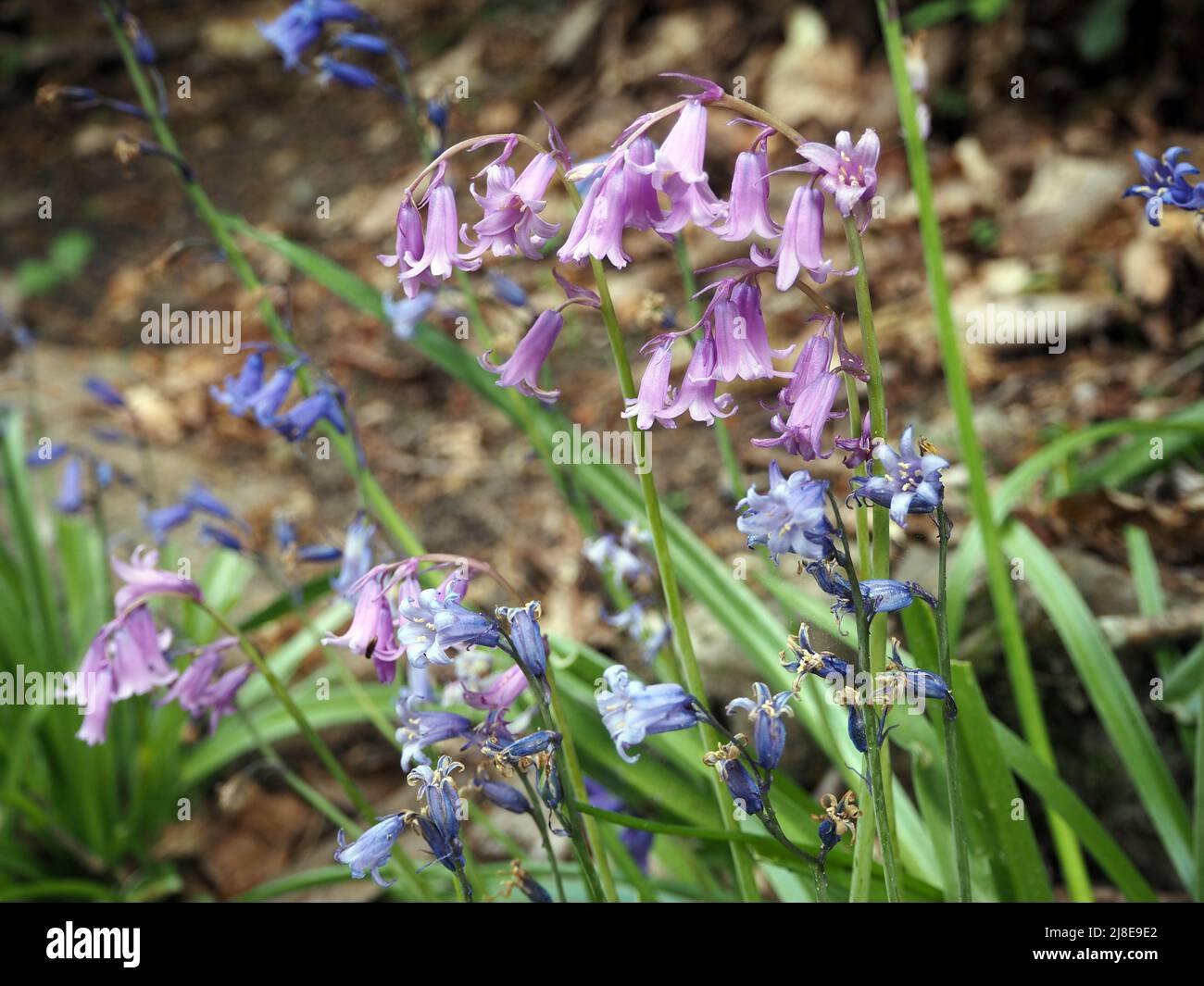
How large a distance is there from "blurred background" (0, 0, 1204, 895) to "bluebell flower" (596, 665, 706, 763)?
91cm

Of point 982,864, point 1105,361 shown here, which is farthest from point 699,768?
point 1105,361

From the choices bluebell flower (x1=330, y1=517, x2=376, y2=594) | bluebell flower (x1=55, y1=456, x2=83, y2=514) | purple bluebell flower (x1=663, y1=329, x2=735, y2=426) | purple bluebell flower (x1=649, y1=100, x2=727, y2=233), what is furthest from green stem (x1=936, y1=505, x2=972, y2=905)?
bluebell flower (x1=55, y1=456, x2=83, y2=514)

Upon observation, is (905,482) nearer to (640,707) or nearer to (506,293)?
(640,707)

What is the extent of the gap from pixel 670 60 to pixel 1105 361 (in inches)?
142

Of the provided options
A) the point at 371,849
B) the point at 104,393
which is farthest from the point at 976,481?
the point at 104,393

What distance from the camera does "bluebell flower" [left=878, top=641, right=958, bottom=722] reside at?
136cm

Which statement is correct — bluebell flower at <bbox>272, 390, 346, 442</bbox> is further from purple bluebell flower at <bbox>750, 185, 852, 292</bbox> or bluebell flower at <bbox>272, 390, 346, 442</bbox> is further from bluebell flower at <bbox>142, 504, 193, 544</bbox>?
purple bluebell flower at <bbox>750, 185, 852, 292</bbox>

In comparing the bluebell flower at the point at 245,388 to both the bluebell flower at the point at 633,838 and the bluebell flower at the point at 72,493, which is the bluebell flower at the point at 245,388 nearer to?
the bluebell flower at the point at 633,838

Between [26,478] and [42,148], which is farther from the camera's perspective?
[42,148]

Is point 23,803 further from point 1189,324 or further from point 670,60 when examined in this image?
point 670,60

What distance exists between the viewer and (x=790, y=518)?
1.29m

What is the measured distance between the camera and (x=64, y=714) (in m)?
3.39

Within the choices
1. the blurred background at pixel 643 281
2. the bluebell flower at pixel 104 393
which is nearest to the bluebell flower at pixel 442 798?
the blurred background at pixel 643 281

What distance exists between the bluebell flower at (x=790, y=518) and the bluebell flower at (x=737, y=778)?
0.98 feet
